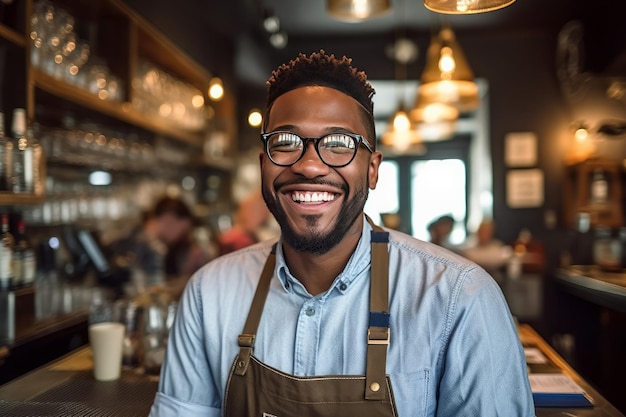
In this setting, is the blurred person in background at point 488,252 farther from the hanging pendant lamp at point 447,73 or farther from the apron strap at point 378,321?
the apron strap at point 378,321

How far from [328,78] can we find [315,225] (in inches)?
13.6

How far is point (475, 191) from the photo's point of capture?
996 cm

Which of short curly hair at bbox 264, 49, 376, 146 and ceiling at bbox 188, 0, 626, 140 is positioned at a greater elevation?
ceiling at bbox 188, 0, 626, 140

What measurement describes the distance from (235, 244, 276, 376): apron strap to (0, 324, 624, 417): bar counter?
38cm

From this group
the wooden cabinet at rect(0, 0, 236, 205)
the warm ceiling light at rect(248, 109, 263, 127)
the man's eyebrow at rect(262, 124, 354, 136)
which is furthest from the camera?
the wooden cabinet at rect(0, 0, 236, 205)

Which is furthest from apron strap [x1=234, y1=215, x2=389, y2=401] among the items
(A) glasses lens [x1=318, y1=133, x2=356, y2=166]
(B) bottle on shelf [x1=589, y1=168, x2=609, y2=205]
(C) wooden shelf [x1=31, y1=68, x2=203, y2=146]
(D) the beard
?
(B) bottle on shelf [x1=589, y1=168, x2=609, y2=205]

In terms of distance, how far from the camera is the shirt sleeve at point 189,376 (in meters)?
1.58

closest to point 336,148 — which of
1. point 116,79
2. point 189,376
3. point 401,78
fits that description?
point 189,376

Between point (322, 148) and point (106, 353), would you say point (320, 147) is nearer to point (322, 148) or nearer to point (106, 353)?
point (322, 148)

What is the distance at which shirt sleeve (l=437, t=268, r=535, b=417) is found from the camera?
53.0 inches

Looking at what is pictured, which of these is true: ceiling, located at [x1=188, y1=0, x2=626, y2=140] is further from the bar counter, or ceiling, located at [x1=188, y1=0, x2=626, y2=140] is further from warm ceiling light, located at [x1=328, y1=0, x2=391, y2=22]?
the bar counter

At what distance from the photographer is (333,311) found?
4.88 ft

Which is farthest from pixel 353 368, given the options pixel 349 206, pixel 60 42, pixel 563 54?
pixel 563 54

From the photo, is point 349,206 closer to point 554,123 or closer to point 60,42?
point 60,42
